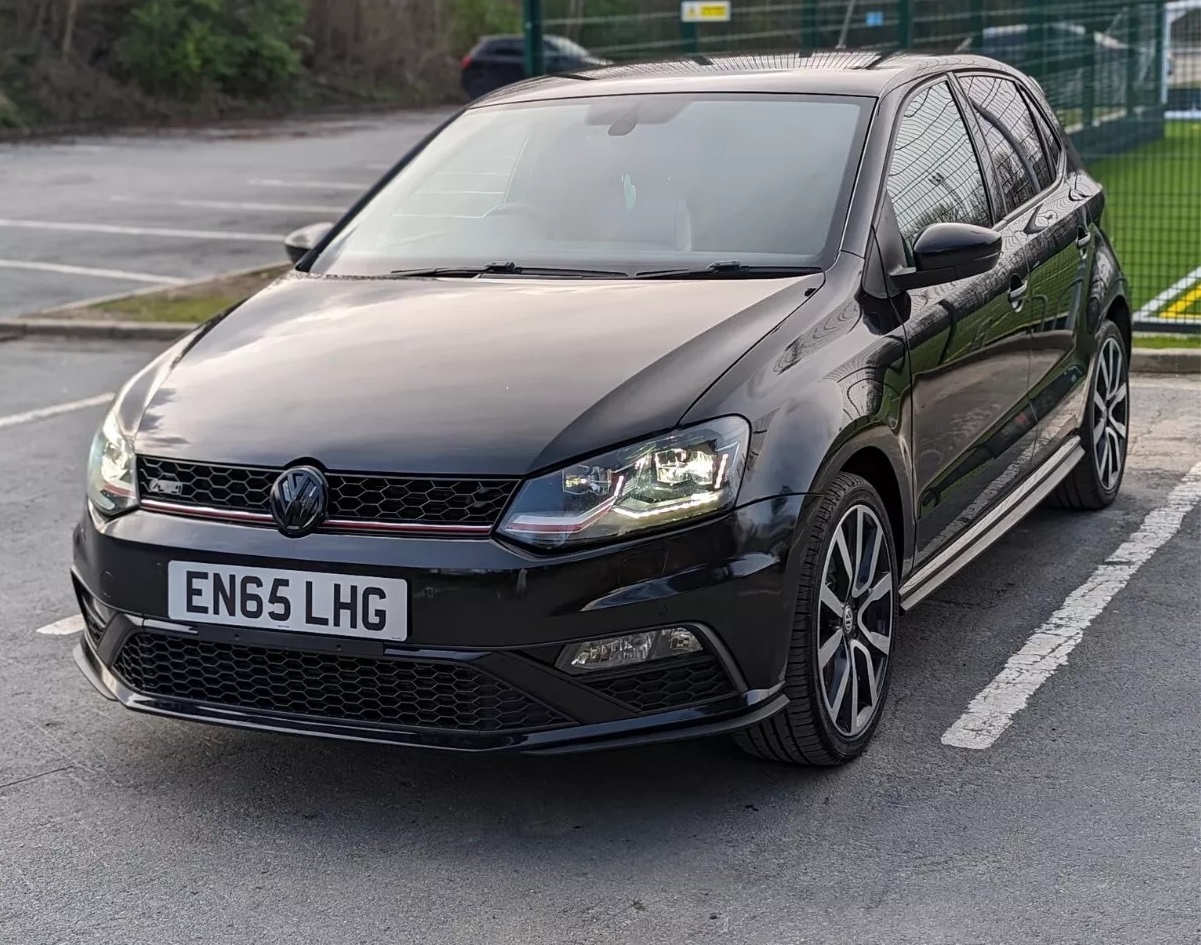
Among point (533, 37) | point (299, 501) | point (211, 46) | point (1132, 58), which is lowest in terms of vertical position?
point (299, 501)

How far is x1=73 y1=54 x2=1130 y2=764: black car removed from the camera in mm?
3619

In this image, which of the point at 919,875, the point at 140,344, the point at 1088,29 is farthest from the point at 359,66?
the point at 919,875

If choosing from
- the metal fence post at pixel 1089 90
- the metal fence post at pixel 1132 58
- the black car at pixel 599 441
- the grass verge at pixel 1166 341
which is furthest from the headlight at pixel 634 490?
the metal fence post at pixel 1132 58

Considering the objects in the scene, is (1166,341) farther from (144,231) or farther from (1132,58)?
(144,231)

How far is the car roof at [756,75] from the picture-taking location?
5.05m

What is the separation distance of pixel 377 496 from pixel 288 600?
282 millimetres

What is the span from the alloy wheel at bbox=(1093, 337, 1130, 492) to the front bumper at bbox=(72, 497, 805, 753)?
279 cm

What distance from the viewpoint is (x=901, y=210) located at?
4730mm

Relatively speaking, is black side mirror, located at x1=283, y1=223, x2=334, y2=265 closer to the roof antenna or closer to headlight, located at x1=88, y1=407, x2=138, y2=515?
headlight, located at x1=88, y1=407, x2=138, y2=515

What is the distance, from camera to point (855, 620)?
416 cm

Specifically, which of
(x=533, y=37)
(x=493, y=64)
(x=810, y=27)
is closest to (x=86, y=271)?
(x=533, y=37)

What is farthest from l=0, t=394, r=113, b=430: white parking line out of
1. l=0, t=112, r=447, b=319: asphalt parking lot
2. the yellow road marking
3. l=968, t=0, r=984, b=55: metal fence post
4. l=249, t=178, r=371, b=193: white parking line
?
l=249, t=178, r=371, b=193: white parking line

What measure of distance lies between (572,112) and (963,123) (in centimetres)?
119

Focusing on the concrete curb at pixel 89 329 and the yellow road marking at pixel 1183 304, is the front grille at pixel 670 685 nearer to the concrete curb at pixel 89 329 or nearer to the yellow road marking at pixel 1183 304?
the yellow road marking at pixel 1183 304
